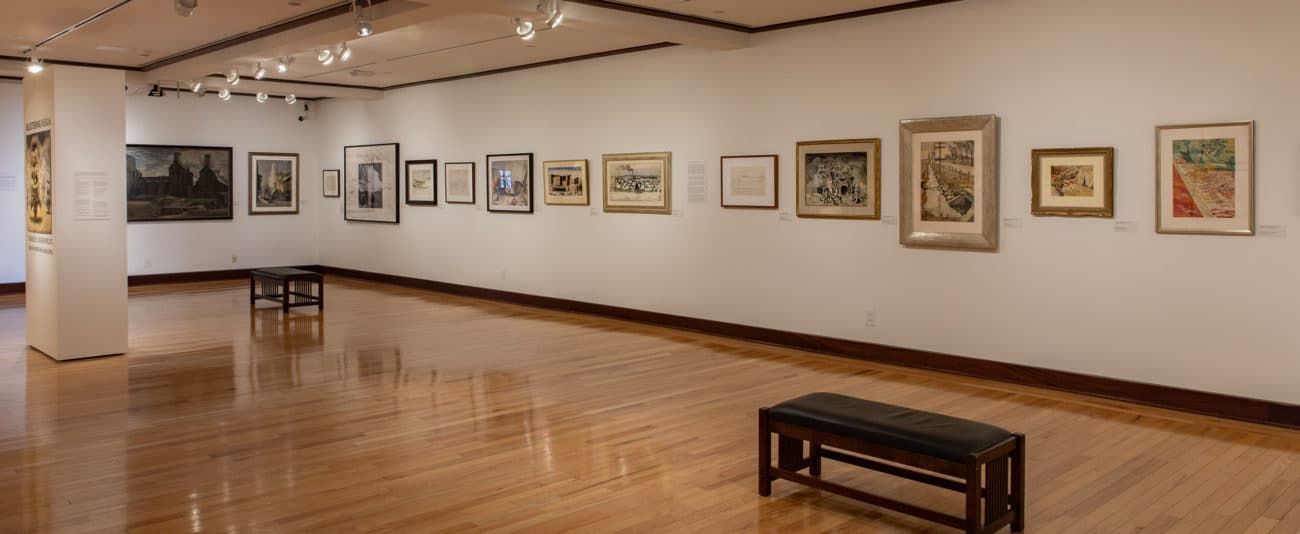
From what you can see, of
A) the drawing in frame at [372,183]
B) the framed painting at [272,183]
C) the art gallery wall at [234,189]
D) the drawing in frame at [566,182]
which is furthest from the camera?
the framed painting at [272,183]

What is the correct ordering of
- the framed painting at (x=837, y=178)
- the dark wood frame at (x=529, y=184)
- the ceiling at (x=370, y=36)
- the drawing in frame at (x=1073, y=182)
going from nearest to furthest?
the drawing in frame at (x=1073, y=182)
the ceiling at (x=370, y=36)
the framed painting at (x=837, y=178)
the dark wood frame at (x=529, y=184)

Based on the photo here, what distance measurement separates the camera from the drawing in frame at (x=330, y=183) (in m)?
19.6

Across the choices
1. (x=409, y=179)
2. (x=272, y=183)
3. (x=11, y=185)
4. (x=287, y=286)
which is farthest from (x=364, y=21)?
(x=272, y=183)

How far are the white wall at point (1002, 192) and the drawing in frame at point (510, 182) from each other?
0.79 ft

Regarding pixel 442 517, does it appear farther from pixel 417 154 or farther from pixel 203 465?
pixel 417 154

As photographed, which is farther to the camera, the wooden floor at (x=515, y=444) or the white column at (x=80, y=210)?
the white column at (x=80, y=210)

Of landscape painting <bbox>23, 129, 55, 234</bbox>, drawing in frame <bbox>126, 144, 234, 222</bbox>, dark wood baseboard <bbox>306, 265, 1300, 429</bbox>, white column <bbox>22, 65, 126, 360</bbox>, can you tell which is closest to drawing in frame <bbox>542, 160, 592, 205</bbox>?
dark wood baseboard <bbox>306, 265, 1300, 429</bbox>

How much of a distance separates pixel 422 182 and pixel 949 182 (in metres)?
10.2

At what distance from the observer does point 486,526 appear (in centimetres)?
529

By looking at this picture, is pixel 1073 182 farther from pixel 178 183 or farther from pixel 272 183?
pixel 178 183

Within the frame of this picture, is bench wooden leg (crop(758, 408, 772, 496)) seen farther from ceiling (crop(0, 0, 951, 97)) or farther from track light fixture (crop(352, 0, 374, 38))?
track light fixture (crop(352, 0, 374, 38))

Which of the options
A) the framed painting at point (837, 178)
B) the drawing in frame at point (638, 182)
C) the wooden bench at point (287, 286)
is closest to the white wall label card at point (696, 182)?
the drawing in frame at point (638, 182)

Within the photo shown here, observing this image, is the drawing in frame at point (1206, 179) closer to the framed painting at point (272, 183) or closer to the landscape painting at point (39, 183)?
the landscape painting at point (39, 183)

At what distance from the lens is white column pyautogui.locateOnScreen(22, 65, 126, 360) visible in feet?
34.8
